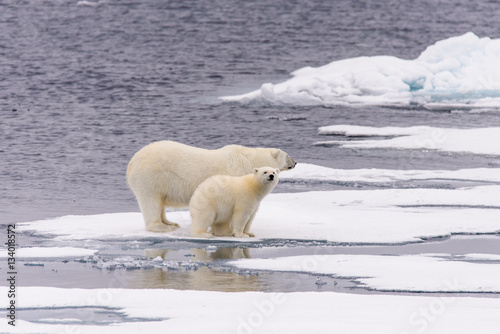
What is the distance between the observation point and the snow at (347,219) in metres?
9.50

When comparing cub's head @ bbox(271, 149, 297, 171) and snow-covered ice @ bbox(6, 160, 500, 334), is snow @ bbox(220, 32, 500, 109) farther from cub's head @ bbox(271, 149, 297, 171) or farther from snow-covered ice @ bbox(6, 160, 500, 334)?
cub's head @ bbox(271, 149, 297, 171)

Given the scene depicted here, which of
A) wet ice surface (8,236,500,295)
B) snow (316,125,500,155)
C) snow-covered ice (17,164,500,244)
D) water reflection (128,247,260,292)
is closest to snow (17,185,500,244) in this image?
snow-covered ice (17,164,500,244)

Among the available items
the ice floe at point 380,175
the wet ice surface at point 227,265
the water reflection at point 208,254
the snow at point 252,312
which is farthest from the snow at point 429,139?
the snow at point 252,312

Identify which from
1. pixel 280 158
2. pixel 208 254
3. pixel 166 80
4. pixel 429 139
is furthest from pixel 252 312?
pixel 166 80

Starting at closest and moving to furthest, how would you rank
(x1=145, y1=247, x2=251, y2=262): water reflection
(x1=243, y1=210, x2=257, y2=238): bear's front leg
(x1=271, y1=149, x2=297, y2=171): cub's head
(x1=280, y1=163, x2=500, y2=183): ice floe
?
(x1=145, y1=247, x2=251, y2=262): water reflection
(x1=243, y1=210, x2=257, y2=238): bear's front leg
(x1=271, y1=149, x2=297, y2=171): cub's head
(x1=280, y1=163, x2=500, y2=183): ice floe

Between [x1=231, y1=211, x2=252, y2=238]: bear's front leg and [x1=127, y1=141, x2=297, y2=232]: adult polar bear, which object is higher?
[x1=127, y1=141, x2=297, y2=232]: adult polar bear

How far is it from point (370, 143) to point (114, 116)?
773cm

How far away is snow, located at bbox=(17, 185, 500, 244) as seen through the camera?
374 inches

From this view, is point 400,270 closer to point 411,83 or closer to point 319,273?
point 319,273

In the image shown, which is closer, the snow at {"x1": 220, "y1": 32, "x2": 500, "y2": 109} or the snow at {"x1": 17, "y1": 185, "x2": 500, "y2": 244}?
the snow at {"x1": 17, "y1": 185, "x2": 500, "y2": 244}

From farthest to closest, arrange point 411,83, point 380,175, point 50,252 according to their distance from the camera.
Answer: point 411,83
point 380,175
point 50,252

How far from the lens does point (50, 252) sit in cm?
855

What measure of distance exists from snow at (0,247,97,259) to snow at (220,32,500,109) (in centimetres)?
1652

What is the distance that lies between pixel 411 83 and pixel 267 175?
18025mm
